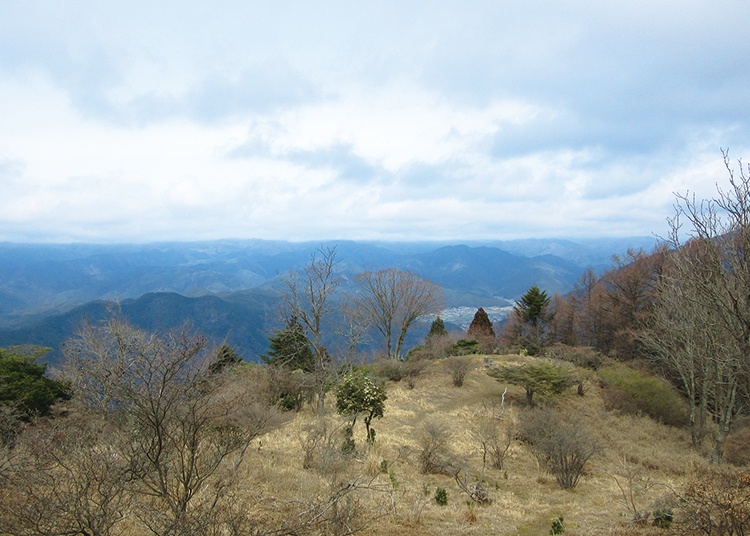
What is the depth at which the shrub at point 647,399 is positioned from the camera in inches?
814

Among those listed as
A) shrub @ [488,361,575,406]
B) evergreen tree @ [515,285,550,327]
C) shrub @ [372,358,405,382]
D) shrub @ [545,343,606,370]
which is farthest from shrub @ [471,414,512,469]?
evergreen tree @ [515,285,550,327]

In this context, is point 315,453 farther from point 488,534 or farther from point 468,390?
point 468,390

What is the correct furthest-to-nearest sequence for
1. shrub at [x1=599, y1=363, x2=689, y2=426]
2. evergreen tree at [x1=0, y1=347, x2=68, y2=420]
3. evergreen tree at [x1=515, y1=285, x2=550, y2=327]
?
1. evergreen tree at [x1=515, y1=285, x2=550, y2=327]
2. shrub at [x1=599, y1=363, x2=689, y2=426]
3. evergreen tree at [x1=0, y1=347, x2=68, y2=420]

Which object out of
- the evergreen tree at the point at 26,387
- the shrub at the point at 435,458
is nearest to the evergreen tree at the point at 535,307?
the shrub at the point at 435,458

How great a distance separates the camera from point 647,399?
69.0ft

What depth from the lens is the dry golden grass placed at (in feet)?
28.3

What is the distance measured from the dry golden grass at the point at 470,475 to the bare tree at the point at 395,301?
1116cm

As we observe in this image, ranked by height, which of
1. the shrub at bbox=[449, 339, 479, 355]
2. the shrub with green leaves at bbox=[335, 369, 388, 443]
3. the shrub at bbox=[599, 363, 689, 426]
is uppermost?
the shrub with green leaves at bbox=[335, 369, 388, 443]

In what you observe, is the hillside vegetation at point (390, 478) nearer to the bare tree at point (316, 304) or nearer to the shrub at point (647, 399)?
the shrub at point (647, 399)

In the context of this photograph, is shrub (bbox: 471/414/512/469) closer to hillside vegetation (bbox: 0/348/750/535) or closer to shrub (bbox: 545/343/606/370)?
hillside vegetation (bbox: 0/348/750/535)

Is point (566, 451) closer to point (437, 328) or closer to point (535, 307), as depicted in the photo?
point (437, 328)

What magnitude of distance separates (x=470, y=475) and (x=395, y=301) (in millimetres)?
22024

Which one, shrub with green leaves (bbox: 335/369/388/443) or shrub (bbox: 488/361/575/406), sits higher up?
shrub with green leaves (bbox: 335/369/388/443)

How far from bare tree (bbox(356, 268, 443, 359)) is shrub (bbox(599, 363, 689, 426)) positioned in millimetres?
16131
